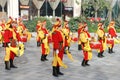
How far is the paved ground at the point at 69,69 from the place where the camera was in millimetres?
15766

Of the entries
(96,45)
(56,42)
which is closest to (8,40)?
(56,42)

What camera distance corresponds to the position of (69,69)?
17578 millimetres

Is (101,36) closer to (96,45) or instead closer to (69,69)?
(96,45)

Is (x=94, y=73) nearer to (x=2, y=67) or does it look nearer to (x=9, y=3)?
(x=2, y=67)

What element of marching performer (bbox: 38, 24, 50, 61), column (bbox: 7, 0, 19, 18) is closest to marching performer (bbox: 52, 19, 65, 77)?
marching performer (bbox: 38, 24, 50, 61)

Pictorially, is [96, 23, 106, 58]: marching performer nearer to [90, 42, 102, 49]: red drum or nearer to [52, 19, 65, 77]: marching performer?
[90, 42, 102, 49]: red drum

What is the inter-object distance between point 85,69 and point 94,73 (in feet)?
3.39

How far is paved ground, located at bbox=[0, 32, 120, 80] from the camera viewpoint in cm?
1577

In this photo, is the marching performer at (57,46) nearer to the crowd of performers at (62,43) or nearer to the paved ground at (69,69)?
the crowd of performers at (62,43)

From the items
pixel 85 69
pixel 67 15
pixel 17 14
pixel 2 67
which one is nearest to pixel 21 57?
pixel 2 67

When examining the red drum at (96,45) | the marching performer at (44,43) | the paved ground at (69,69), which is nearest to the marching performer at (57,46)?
the paved ground at (69,69)

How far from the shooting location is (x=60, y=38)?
51.6 ft

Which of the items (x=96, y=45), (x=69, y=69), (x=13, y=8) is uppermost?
(x=13, y=8)

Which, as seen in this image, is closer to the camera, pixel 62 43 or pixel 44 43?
pixel 62 43
